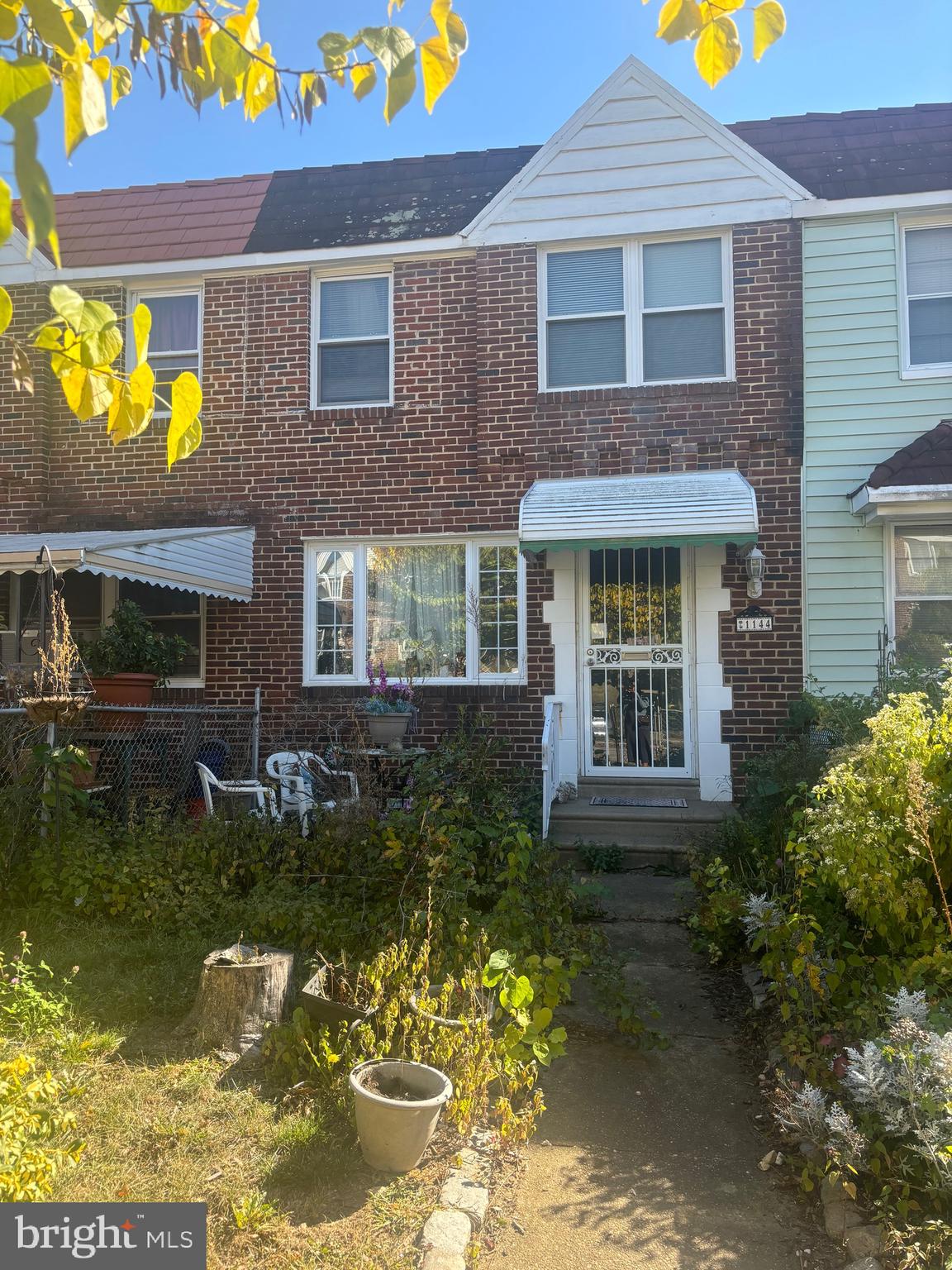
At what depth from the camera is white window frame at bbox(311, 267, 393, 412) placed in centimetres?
1013

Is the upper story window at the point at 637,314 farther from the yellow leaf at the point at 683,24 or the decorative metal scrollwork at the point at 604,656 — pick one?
the yellow leaf at the point at 683,24

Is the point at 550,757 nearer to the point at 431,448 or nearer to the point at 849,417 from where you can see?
the point at 431,448

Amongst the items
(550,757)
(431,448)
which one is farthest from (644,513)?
(431,448)

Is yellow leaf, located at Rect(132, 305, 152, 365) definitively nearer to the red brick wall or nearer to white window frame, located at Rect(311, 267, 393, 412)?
the red brick wall

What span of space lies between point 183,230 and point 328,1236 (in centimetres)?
1068

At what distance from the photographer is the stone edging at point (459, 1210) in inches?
110

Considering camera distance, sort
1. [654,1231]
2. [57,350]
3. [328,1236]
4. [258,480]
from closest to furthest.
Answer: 1. [57,350]
2. [328,1236]
3. [654,1231]
4. [258,480]

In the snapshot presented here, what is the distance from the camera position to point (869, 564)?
8836 mm

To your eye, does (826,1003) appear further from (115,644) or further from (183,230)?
(183,230)

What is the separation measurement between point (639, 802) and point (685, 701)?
1193mm

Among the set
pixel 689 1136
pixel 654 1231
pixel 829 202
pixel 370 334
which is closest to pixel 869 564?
pixel 829 202

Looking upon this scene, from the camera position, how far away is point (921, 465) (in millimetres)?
8352

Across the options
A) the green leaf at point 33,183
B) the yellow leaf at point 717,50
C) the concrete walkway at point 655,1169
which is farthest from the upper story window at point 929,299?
the green leaf at point 33,183

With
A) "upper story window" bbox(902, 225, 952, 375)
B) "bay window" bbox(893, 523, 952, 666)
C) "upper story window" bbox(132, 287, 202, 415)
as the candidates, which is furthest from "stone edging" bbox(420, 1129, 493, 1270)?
"upper story window" bbox(132, 287, 202, 415)
